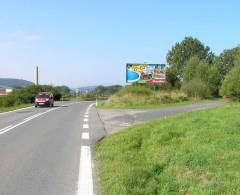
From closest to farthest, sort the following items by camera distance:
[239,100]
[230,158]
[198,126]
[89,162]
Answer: [230,158] < [89,162] < [198,126] < [239,100]

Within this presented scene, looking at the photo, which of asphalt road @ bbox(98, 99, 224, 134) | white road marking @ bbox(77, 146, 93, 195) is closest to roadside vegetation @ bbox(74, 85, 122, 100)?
asphalt road @ bbox(98, 99, 224, 134)

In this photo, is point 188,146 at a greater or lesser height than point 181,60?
lesser

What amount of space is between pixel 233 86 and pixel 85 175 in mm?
23579

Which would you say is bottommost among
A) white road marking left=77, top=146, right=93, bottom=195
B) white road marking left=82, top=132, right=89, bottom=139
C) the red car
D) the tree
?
white road marking left=77, top=146, right=93, bottom=195

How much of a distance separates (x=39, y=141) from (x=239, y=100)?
20024 millimetres

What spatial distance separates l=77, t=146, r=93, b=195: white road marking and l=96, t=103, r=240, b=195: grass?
0.22 metres

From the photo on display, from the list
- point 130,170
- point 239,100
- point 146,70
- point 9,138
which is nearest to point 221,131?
point 130,170

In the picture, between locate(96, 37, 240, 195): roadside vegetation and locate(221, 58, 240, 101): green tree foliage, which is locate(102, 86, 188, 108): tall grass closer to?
locate(221, 58, 240, 101): green tree foliage

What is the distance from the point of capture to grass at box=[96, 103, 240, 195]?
7020 millimetres

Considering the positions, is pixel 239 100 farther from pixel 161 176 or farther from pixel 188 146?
pixel 161 176

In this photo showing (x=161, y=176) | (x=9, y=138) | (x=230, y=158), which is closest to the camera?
(x=161, y=176)

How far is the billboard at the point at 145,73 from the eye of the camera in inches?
2219

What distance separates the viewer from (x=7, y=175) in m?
8.66

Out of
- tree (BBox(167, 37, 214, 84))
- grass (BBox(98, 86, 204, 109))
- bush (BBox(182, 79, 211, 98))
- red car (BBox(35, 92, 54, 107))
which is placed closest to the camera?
grass (BBox(98, 86, 204, 109))
